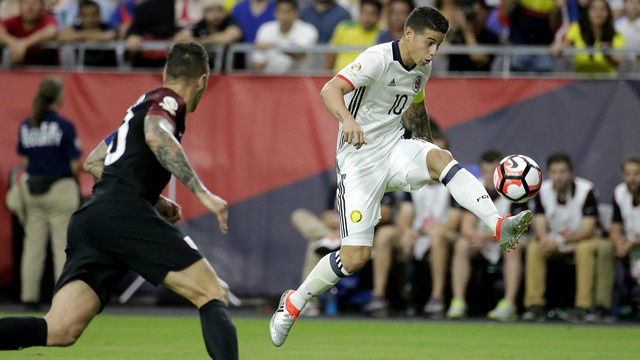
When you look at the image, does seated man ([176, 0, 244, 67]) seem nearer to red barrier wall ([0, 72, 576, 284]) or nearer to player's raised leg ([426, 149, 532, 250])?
red barrier wall ([0, 72, 576, 284])

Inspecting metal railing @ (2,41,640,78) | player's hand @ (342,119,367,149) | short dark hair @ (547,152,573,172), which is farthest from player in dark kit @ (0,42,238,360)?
metal railing @ (2,41,640,78)

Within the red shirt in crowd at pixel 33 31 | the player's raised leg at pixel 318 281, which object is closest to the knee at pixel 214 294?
the player's raised leg at pixel 318 281

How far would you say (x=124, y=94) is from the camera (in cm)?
1595

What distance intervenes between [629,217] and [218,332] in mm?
8677

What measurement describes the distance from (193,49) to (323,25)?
30.6ft

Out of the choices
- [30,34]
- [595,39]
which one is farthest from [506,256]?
[30,34]

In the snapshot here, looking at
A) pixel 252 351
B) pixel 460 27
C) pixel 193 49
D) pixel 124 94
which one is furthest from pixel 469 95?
pixel 193 49

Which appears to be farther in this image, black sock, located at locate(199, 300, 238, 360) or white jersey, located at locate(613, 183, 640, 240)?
white jersey, located at locate(613, 183, 640, 240)

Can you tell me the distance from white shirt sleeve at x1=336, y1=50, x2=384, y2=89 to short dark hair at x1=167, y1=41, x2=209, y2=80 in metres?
2.03

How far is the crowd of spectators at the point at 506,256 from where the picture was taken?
1420 centimetres

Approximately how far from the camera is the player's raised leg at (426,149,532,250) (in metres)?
8.72

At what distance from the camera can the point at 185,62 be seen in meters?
7.36

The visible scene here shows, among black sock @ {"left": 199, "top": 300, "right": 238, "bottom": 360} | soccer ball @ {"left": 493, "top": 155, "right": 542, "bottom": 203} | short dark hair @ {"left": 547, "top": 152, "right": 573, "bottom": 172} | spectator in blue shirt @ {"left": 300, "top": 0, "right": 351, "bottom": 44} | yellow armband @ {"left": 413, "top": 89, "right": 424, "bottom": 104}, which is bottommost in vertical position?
black sock @ {"left": 199, "top": 300, "right": 238, "bottom": 360}

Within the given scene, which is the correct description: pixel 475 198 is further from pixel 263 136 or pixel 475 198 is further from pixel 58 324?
pixel 263 136
